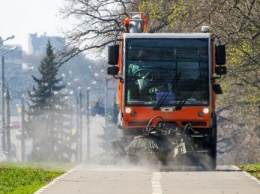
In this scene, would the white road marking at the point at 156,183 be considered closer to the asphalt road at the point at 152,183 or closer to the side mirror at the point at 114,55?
the asphalt road at the point at 152,183

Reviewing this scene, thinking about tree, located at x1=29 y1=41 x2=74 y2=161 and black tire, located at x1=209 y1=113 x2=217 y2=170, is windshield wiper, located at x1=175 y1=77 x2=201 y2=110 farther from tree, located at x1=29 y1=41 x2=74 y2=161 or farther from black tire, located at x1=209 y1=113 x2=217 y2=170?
tree, located at x1=29 y1=41 x2=74 y2=161

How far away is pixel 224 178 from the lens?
25344 millimetres

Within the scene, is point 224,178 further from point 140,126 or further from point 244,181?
point 140,126

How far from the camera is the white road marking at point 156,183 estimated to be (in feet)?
70.2

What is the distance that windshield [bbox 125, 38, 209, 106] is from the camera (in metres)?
30.9

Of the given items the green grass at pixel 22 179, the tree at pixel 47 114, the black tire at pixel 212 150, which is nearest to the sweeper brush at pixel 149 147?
the black tire at pixel 212 150

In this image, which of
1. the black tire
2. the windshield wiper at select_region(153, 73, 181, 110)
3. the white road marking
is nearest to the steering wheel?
the windshield wiper at select_region(153, 73, 181, 110)

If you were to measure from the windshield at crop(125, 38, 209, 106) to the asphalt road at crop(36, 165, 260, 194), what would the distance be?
3.50 metres

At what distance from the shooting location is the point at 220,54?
3041cm

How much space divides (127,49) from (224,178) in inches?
258

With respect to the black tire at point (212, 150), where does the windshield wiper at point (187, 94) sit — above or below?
above

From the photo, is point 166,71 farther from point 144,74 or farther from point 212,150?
point 212,150

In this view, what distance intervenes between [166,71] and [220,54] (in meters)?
1.50

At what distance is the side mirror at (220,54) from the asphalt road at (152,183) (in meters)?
3.48
